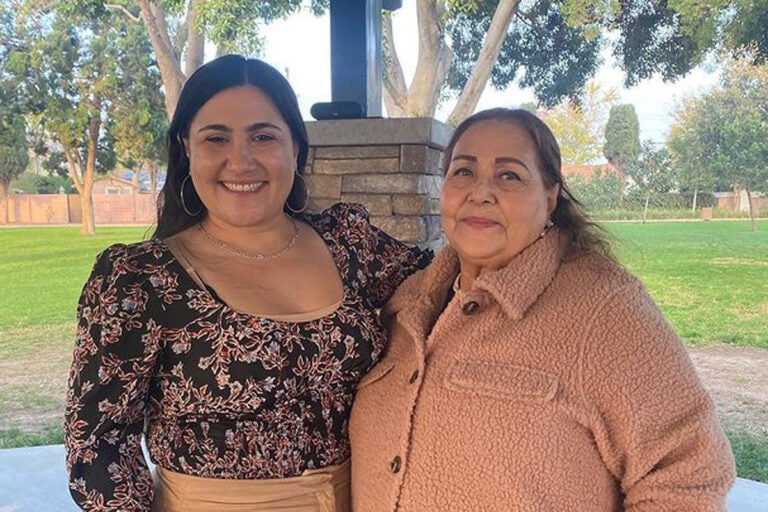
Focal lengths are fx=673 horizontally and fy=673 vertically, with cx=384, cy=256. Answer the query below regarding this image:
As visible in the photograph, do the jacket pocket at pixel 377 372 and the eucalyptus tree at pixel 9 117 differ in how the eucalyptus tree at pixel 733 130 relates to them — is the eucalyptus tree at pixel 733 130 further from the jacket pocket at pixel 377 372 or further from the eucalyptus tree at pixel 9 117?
the eucalyptus tree at pixel 9 117

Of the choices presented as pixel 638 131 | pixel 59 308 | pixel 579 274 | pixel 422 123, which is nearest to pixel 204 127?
pixel 579 274

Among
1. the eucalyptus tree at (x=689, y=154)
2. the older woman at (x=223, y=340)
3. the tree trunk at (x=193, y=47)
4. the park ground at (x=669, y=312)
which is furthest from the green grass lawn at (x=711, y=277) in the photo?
the older woman at (x=223, y=340)

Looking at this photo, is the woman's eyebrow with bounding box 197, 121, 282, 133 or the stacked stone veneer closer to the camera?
the woman's eyebrow with bounding box 197, 121, 282, 133

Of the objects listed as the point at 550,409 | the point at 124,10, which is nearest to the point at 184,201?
the point at 550,409

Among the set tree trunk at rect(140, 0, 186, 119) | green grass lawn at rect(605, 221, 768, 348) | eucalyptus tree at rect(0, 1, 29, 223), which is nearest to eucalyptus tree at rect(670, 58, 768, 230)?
green grass lawn at rect(605, 221, 768, 348)

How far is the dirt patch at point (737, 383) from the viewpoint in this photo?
15.4 ft

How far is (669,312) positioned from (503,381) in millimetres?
6462

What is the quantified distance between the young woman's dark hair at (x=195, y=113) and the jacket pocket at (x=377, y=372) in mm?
487

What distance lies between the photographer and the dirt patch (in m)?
4.70

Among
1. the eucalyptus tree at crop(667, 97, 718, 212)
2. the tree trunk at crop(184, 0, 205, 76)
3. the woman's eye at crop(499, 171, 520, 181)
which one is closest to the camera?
the woman's eye at crop(499, 171, 520, 181)

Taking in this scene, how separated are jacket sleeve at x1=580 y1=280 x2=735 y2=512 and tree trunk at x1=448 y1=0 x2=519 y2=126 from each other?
15.3 ft

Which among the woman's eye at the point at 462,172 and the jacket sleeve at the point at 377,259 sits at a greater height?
the woman's eye at the point at 462,172

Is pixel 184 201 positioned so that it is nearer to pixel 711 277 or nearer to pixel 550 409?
pixel 550 409

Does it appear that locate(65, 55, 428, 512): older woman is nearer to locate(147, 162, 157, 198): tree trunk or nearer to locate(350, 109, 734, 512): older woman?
locate(350, 109, 734, 512): older woman
